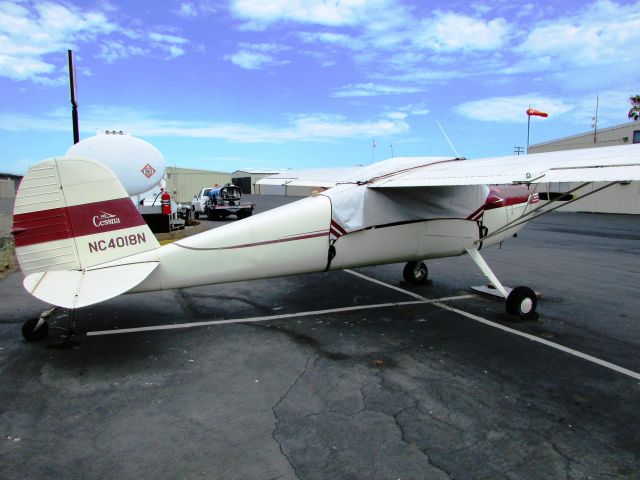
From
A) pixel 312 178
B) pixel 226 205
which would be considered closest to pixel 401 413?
pixel 312 178

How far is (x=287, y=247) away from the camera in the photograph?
19.2ft

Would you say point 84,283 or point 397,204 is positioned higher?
point 397,204

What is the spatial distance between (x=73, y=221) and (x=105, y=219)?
32 cm

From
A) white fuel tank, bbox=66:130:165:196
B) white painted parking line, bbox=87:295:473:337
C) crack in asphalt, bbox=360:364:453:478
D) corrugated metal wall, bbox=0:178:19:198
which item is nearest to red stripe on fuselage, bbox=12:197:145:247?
white painted parking line, bbox=87:295:473:337

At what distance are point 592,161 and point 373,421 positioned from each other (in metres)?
3.70

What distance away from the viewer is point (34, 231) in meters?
4.84

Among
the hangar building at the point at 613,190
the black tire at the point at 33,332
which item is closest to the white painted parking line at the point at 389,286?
the black tire at the point at 33,332

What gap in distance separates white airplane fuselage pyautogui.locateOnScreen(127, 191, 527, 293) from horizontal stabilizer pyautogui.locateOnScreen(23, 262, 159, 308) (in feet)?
0.83

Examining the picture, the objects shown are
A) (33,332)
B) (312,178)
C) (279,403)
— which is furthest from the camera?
(312,178)

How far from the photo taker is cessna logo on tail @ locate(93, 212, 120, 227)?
505 cm

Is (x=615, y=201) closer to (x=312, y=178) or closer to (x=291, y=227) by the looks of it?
(x=312, y=178)

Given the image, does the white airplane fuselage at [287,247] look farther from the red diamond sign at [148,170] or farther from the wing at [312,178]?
the red diamond sign at [148,170]

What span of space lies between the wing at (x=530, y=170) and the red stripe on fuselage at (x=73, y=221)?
3.39 m

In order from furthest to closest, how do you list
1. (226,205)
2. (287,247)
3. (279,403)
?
(226,205), (287,247), (279,403)
